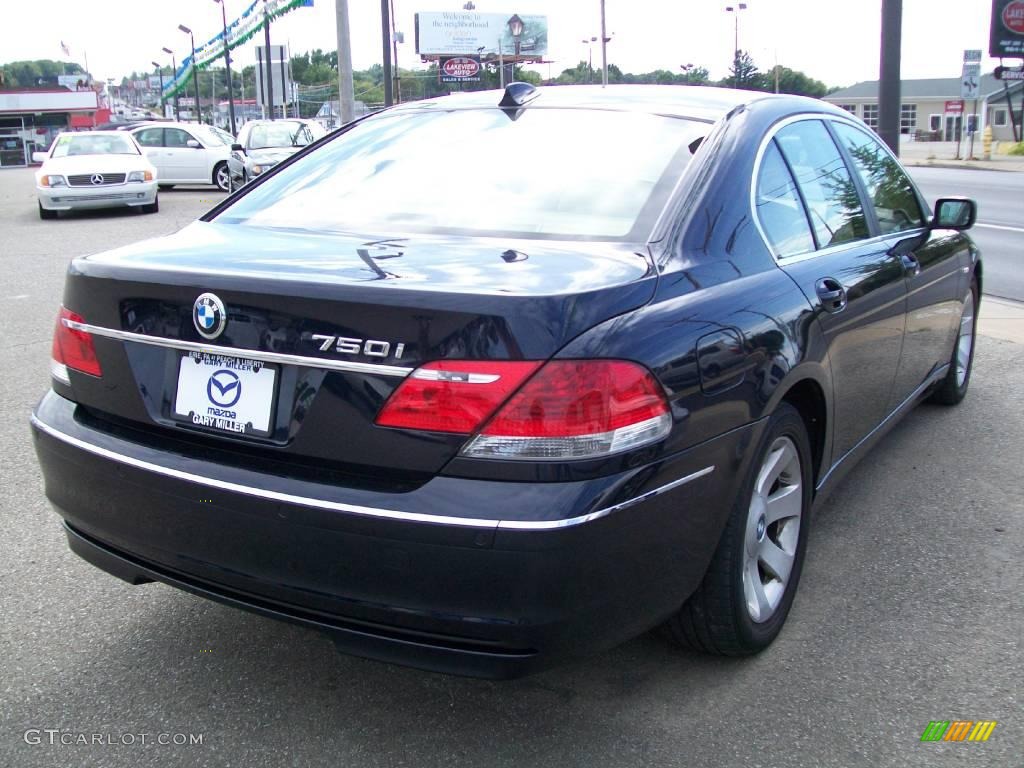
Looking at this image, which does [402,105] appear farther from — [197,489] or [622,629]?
[622,629]

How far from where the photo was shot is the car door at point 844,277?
129 inches

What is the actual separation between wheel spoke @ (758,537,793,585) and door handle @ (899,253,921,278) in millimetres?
1476

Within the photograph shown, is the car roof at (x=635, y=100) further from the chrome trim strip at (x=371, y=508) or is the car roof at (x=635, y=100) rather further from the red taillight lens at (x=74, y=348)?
the red taillight lens at (x=74, y=348)

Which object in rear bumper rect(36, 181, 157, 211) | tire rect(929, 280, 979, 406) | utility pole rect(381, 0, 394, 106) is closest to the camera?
tire rect(929, 280, 979, 406)

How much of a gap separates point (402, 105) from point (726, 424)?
2017 mm

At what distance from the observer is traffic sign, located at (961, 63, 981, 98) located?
1362 inches

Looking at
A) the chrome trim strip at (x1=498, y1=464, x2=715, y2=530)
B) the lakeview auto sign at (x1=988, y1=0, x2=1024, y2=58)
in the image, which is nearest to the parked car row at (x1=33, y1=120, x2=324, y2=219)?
the chrome trim strip at (x1=498, y1=464, x2=715, y2=530)

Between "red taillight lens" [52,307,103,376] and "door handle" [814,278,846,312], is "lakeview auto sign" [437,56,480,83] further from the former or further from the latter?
"red taillight lens" [52,307,103,376]

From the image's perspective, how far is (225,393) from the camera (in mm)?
2475

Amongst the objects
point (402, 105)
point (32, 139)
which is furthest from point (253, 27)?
point (402, 105)

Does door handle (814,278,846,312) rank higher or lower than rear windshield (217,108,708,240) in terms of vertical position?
lower

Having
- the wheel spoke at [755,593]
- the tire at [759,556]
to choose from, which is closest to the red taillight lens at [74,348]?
the tire at [759,556]

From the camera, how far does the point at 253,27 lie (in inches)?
1932

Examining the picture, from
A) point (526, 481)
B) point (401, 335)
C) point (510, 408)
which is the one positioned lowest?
point (526, 481)
